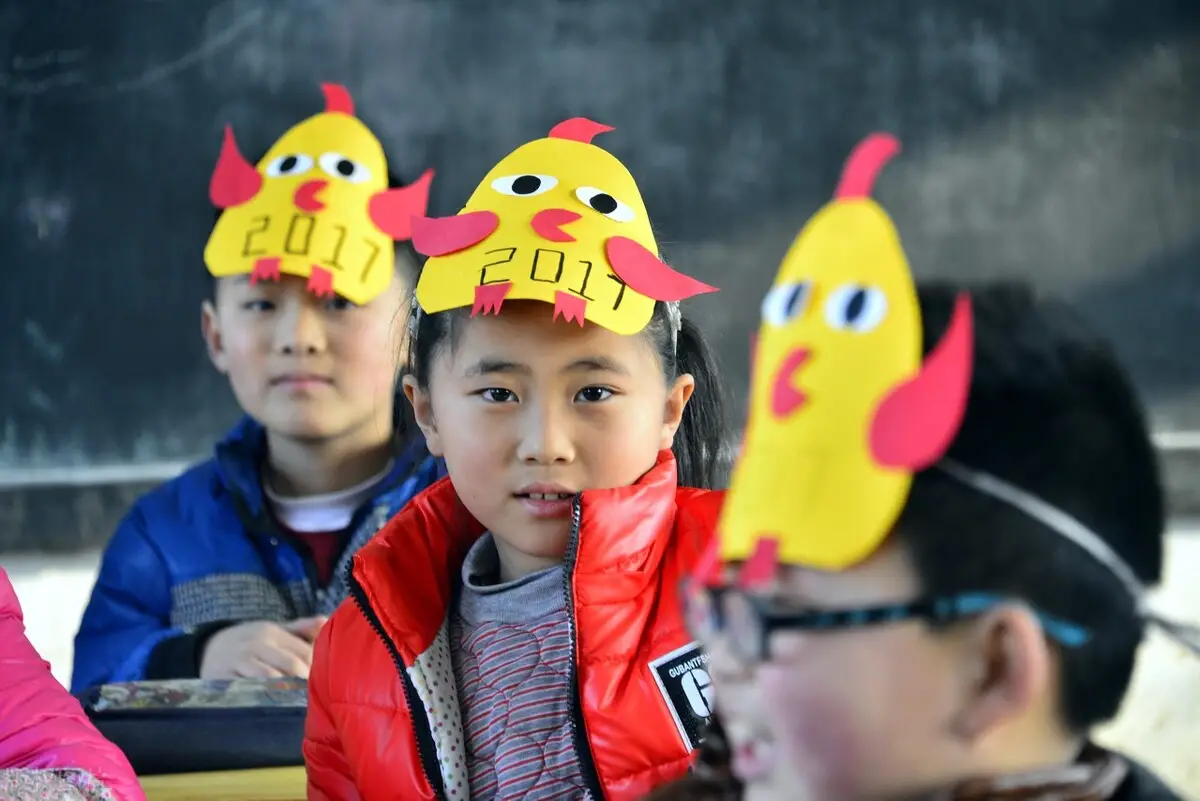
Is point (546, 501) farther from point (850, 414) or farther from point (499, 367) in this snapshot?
point (850, 414)

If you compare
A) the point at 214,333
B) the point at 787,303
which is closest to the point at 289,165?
the point at 214,333

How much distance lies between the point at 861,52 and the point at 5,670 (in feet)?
11.4

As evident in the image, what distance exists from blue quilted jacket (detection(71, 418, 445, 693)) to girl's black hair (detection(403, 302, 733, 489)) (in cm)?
49

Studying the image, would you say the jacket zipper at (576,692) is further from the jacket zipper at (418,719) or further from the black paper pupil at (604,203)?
the black paper pupil at (604,203)

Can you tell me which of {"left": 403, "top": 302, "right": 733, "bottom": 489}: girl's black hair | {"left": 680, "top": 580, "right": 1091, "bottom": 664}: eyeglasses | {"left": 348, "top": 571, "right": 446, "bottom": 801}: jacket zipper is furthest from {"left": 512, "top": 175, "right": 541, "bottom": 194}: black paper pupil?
{"left": 680, "top": 580, "right": 1091, "bottom": 664}: eyeglasses

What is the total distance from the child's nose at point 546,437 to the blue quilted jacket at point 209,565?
671mm

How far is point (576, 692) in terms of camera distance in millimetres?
1297

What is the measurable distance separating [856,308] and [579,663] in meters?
0.67

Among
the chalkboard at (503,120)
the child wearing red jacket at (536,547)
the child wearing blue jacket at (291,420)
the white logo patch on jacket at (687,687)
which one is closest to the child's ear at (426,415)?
the child wearing red jacket at (536,547)

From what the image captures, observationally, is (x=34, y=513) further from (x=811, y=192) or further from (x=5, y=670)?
(x=5, y=670)

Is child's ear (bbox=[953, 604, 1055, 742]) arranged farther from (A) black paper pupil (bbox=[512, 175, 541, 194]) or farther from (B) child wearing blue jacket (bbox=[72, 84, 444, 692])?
(B) child wearing blue jacket (bbox=[72, 84, 444, 692])

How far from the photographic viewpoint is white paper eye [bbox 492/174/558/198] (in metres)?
1.42

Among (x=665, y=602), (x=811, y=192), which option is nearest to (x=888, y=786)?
(x=665, y=602)

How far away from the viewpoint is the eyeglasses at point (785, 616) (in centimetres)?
68
